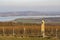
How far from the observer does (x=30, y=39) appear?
20.9 metres

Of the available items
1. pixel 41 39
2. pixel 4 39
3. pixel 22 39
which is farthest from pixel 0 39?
pixel 41 39

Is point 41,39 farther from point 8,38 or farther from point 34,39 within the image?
point 8,38

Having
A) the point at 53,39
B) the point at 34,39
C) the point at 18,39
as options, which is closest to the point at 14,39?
the point at 18,39

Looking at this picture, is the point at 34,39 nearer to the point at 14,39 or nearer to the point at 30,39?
the point at 30,39

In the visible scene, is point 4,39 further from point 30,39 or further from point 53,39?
point 53,39

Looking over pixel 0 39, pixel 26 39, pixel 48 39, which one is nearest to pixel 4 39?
pixel 0 39

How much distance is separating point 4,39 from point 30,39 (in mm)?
2077

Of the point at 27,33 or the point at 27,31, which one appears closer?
the point at 27,33

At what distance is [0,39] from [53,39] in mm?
4301

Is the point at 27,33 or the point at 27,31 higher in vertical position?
the point at 27,33

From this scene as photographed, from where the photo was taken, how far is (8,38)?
70.5 ft

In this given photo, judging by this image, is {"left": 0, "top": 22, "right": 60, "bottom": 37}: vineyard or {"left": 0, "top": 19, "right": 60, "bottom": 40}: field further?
{"left": 0, "top": 22, "right": 60, "bottom": 37}: vineyard

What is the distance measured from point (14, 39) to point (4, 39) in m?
0.80

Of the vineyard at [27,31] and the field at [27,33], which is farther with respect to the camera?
the vineyard at [27,31]
